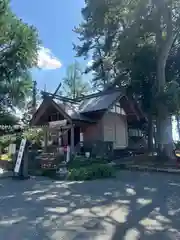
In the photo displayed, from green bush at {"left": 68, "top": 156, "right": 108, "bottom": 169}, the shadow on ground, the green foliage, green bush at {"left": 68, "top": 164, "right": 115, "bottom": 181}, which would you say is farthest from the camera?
the green foliage

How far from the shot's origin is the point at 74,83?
141 feet

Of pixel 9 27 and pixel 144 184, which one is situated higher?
pixel 9 27

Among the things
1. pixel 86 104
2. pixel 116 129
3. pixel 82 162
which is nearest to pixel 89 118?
pixel 86 104

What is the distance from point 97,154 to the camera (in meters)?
16.8

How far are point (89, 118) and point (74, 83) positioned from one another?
1023 inches

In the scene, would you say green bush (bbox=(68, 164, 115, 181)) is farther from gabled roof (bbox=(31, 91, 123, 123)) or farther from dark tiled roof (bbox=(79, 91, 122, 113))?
dark tiled roof (bbox=(79, 91, 122, 113))

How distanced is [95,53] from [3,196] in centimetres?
2406

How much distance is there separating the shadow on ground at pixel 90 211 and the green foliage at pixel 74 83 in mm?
34911

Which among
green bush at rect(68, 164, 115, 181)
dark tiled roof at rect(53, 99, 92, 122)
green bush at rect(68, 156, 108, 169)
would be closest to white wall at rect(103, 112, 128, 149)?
dark tiled roof at rect(53, 99, 92, 122)

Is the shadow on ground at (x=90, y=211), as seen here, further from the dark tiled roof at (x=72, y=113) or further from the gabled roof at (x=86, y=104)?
the gabled roof at (x=86, y=104)

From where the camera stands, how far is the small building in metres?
17.4

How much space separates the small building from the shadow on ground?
8.87 meters

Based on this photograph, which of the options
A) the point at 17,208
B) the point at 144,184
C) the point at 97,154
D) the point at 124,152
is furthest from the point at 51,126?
the point at 17,208

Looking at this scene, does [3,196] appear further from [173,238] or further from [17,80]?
[17,80]
